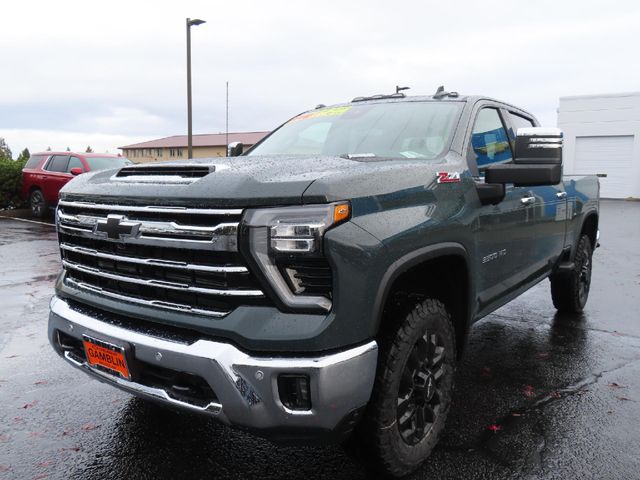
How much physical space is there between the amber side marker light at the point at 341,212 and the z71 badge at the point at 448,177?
0.76 m

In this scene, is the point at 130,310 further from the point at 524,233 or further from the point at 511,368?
the point at 511,368

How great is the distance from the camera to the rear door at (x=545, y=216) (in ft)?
12.9

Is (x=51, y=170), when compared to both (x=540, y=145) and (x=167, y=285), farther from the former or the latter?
(x=540, y=145)

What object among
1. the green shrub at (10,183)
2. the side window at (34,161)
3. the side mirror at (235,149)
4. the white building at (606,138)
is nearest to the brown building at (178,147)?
the white building at (606,138)

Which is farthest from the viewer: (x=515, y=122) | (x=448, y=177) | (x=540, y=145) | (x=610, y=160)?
(x=610, y=160)

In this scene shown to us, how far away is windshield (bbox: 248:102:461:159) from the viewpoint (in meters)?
3.19

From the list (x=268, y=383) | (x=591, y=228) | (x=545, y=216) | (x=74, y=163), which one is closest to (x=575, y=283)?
(x=591, y=228)

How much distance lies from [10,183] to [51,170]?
120 inches

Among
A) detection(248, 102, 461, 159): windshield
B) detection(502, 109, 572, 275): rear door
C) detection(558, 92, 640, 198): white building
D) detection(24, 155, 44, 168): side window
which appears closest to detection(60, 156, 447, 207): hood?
detection(248, 102, 461, 159): windshield

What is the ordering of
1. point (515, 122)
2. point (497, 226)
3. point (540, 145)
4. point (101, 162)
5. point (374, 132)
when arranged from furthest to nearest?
1. point (101, 162)
2. point (515, 122)
3. point (374, 132)
4. point (497, 226)
5. point (540, 145)

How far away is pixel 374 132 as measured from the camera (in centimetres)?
341

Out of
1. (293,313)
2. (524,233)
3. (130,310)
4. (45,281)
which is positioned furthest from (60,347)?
(45,281)

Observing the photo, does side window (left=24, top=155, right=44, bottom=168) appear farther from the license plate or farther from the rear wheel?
the license plate

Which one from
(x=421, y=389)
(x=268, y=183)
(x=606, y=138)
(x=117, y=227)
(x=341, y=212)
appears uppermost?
(x=606, y=138)
